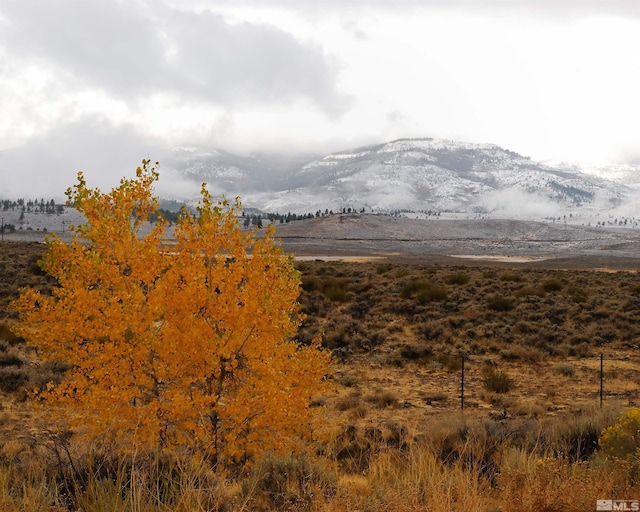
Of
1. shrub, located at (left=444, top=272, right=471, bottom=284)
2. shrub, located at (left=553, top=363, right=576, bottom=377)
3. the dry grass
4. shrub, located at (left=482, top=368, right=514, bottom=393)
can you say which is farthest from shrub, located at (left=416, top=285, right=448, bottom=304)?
shrub, located at (left=482, top=368, right=514, bottom=393)

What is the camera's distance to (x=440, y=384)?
17.0 m

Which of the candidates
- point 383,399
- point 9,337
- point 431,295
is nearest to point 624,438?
point 383,399

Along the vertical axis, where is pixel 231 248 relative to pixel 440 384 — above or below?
above

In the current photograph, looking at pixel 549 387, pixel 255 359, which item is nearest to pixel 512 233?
pixel 549 387

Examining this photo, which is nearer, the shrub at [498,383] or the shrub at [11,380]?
the shrub at [11,380]

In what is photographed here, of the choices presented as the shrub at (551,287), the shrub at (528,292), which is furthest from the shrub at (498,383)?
the shrub at (551,287)

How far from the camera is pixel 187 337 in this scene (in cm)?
766

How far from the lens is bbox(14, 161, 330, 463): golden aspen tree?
307 inches

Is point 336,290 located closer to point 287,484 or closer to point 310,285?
point 310,285

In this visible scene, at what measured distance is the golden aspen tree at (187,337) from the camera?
25.6 feet

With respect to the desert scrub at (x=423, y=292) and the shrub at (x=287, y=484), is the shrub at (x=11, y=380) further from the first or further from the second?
the desert scrub at (x=423, y=292)

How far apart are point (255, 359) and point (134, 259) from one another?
9.36 ft

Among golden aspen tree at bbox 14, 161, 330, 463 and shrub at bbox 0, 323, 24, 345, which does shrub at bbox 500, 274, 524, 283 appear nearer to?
Result: shrub at bbox 0, 323, 24, 345

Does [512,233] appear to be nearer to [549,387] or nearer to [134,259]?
[549,387]
